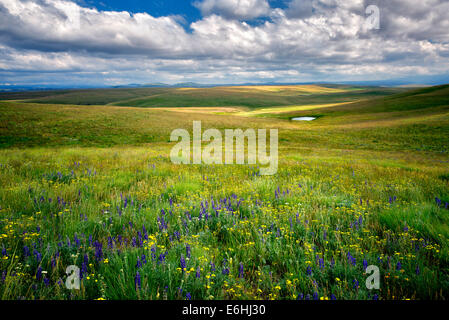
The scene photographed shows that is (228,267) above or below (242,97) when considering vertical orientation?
below

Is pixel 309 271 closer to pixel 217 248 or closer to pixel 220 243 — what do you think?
pixel 217 248

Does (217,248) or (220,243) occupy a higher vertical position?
(217,248)

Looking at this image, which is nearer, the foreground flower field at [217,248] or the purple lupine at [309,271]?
the foreground flower field at [217,248]

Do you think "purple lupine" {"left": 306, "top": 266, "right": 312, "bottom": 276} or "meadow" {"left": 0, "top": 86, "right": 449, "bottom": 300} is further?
"purple lupine" {"left": 306, "top": 266, "right": 312, "bottom": 276}

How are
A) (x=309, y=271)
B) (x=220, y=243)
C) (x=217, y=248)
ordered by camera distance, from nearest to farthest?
(x=309, y=271)
(x=217, y=248)
(x=220, y=243)

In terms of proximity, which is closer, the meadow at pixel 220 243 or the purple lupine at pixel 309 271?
the meadow at pixel 220 243

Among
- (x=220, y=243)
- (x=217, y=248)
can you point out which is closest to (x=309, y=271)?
(x=217, y=248)

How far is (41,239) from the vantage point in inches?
121

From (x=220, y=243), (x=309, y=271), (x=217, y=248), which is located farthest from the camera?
(x=220, y=243)

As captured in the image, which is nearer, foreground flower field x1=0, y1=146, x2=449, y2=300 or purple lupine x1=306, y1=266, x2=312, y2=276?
foreground flower field x1=0, y1=146, x2=449, y2=300

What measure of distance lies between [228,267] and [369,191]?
5.06m
